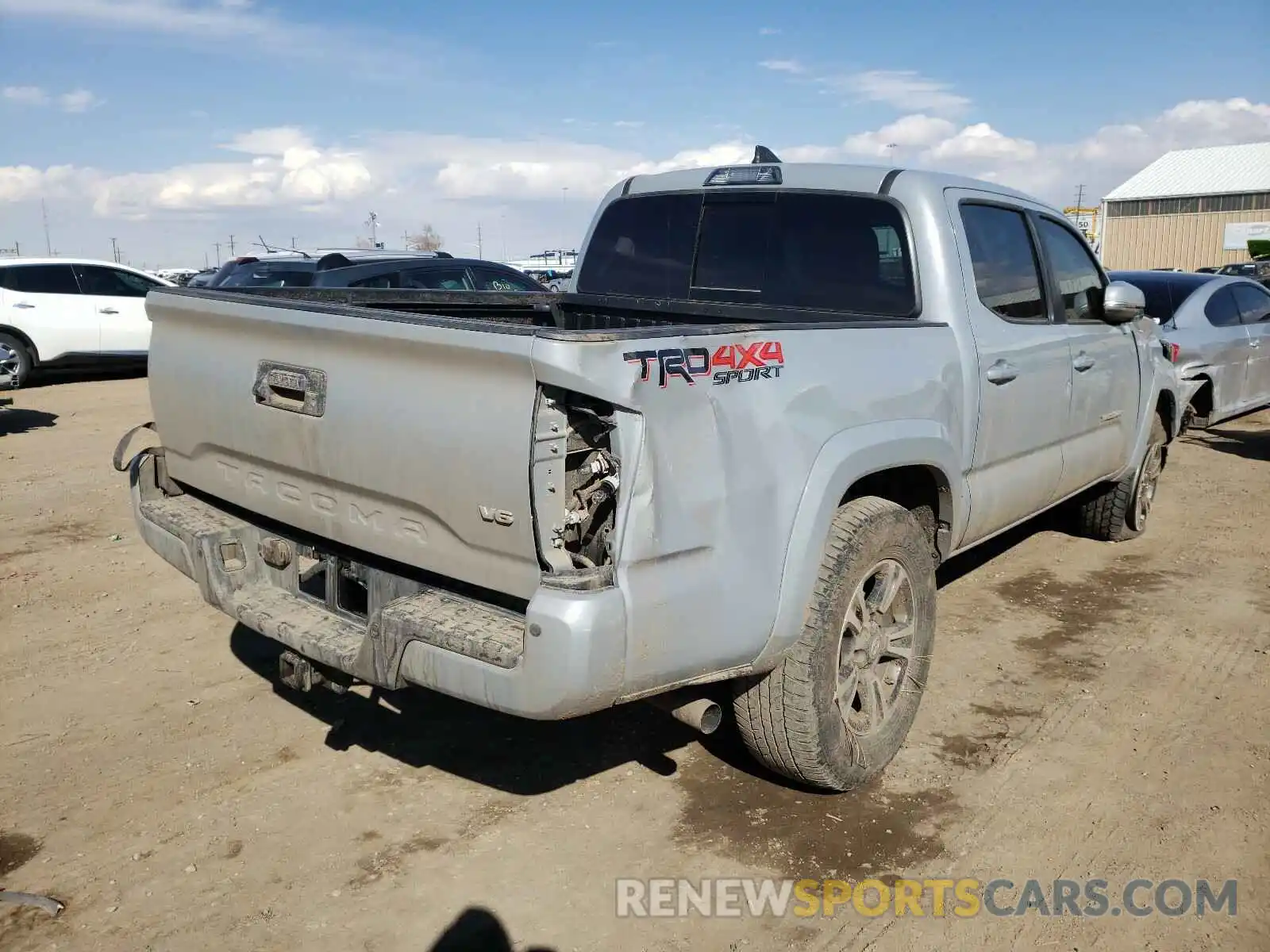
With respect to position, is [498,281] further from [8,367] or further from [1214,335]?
[1214,335]

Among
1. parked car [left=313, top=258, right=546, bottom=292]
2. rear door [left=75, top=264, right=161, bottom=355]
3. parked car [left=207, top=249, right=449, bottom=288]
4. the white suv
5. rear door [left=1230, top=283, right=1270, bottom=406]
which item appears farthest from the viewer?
rear door [left=75, top=264, right=161, bottom=355]

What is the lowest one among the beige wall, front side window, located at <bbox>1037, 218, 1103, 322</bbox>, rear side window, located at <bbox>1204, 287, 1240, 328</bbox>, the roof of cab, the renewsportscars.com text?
the renewsportscars.com text

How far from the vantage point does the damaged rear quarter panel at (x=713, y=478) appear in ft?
8.59

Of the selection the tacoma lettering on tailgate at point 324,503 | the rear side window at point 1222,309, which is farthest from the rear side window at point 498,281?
the tacoma lettering on tailgate at point 324,503

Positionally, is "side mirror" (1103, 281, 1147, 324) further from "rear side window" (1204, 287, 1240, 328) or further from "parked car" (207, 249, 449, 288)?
"parked car" (207, 249, 449, 288)

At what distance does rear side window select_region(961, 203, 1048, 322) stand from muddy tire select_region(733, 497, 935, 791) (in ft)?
3.75

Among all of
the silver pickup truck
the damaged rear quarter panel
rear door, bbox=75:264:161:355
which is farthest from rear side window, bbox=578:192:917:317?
rear door, bbox=75:264:161:355

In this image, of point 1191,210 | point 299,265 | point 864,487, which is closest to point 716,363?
point 864,487

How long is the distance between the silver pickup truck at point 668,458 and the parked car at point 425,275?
18.2ft

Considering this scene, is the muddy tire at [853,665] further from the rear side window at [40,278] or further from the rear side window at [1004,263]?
the rear side window at [40,278]

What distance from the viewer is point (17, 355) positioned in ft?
46.2

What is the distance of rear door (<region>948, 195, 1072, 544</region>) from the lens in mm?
4219

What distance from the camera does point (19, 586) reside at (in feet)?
19.0

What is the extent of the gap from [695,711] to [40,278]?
14709 mm
